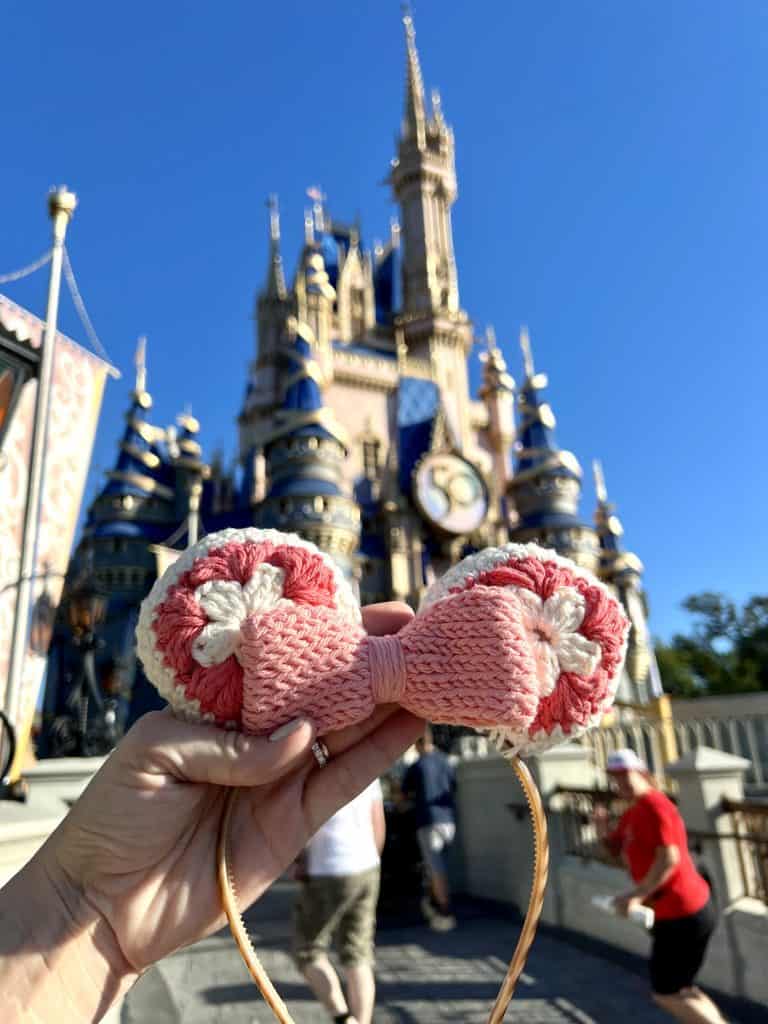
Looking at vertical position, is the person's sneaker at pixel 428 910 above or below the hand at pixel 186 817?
below

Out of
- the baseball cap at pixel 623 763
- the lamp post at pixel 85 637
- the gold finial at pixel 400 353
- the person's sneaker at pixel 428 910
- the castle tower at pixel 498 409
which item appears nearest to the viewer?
the baseball cap at pixel 623 763

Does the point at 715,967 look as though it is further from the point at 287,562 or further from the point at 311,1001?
the point at 287,562

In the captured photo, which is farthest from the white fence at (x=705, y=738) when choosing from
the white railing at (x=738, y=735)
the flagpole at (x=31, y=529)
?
the flagpole at (x=31, y=529)

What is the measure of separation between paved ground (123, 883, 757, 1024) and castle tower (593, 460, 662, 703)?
64.2ft

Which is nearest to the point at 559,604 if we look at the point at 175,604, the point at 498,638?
the point at 498,638

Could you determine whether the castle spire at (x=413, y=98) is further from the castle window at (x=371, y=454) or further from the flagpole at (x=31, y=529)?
the flagpole at (x=31, y=529)

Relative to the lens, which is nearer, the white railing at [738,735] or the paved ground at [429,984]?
the paved ground at [429,984]

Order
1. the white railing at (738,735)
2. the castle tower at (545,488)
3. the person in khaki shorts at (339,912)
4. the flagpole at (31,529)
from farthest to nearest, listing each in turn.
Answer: the castle tower at (545,488)
the white railing at (738,735)
the flagpole at (31,529)
the person in khaki shorts at (339,912)

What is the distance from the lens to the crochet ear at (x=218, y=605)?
1250 mm

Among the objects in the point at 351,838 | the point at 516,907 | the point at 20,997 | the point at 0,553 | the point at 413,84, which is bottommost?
the point at 516,907

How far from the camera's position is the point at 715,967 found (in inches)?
176

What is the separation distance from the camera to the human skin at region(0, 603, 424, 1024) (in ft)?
3.84

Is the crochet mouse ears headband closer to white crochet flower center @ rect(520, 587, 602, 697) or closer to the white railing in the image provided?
white crochet flower center @ rect(520, 587, 602, 697)

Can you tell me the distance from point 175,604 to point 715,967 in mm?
4976
